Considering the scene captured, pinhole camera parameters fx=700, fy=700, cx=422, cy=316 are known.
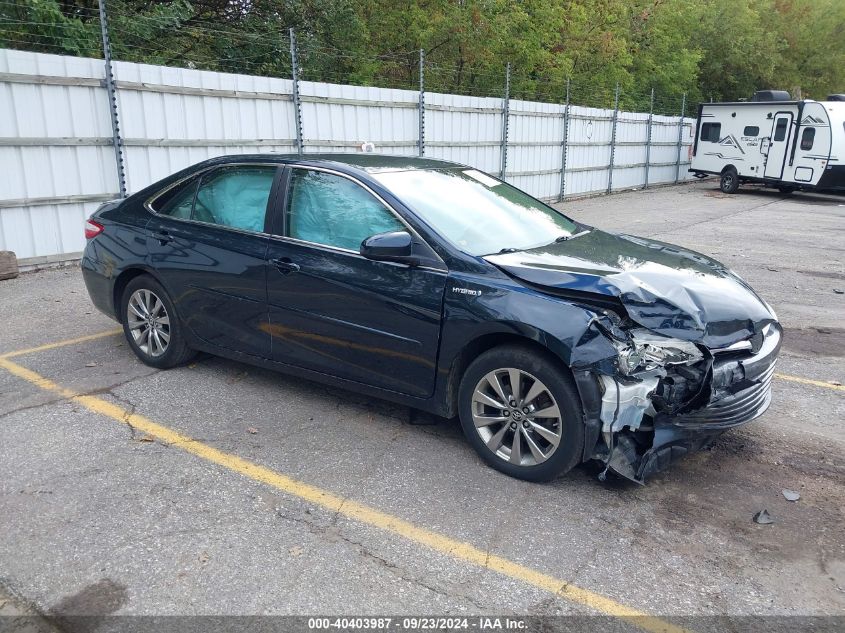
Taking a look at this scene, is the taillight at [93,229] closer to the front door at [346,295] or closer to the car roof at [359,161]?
the car roof at [359,161]

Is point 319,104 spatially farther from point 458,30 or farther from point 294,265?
point 458,30

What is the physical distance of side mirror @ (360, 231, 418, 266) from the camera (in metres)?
3.92

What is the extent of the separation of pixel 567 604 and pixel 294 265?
259 centimetres

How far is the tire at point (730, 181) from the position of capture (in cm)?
2316

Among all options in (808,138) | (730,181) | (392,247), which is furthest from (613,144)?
(392,247)

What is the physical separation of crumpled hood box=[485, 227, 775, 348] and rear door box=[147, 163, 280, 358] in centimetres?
166

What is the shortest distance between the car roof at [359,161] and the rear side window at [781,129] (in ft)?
63.0

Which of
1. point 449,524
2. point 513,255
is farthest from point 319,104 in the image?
point 449,524

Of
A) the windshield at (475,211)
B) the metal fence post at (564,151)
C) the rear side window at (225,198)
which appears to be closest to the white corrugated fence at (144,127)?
the metal fence post at (564,151)

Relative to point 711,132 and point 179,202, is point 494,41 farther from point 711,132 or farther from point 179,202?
point 179,202

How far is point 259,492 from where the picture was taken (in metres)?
3.66

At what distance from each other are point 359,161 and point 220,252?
114 cm

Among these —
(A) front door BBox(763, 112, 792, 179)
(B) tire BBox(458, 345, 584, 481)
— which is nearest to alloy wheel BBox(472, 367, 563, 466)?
(B) tire BBox(458, 345, 584, 481)

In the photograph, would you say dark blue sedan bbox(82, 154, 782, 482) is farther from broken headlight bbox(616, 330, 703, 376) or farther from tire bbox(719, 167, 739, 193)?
tire bbox(719, 167, 739, 193)
